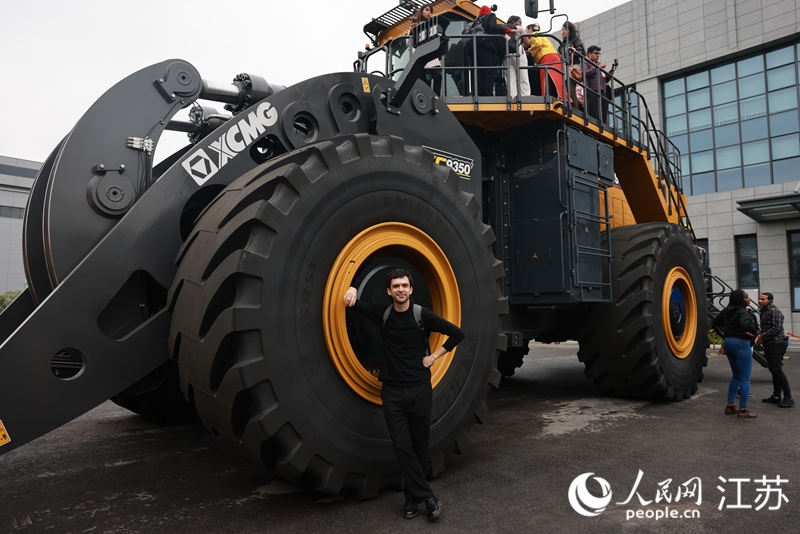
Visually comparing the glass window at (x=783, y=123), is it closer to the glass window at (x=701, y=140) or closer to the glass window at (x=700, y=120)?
the glass window at (x=701, y=140)

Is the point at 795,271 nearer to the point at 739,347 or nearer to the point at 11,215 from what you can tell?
the point at 739,347

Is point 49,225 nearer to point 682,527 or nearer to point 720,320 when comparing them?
point 682,527

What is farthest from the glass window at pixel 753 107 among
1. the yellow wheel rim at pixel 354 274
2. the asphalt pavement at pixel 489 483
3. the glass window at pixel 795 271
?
the yellow wheel rim at pixel 354 274

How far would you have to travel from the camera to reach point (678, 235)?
23.7 ft

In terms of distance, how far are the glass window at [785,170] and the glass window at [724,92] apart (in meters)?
3.16

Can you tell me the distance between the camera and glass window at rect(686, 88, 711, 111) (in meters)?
22.9

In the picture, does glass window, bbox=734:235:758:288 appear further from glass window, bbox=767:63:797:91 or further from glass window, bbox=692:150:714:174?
glass window, bbox=767:63:797:91

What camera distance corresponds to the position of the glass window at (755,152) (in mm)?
21438

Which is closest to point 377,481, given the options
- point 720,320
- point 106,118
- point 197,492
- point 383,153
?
point 197,492

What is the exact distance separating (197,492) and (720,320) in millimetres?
6043

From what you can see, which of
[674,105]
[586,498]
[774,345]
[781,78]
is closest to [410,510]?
[586,498]

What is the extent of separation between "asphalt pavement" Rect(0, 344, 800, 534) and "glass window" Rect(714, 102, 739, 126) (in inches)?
789

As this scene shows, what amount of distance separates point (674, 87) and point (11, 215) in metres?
→ 45.6

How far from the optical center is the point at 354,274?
3418mm
